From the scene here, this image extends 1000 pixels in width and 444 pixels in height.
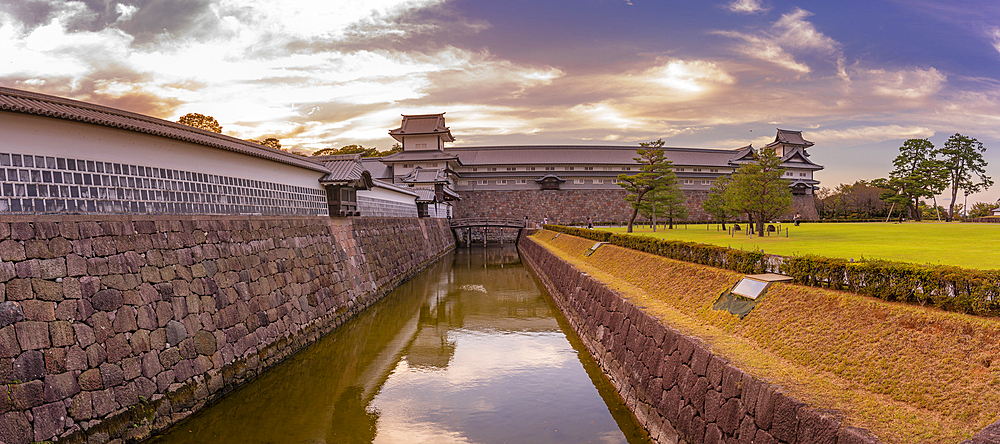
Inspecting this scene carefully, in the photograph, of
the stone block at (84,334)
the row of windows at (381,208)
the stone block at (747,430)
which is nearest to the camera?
the stone block at (747,430)

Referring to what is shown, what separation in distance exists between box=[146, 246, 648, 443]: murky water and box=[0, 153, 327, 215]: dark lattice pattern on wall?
4331 mm

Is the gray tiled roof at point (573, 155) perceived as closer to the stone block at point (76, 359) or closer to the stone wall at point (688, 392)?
the stone wall at point (688, 392)

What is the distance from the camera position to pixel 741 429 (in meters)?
5.63

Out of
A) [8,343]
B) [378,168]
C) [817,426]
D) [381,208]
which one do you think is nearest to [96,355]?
[8,343]

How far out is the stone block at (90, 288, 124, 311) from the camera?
7.34 meters

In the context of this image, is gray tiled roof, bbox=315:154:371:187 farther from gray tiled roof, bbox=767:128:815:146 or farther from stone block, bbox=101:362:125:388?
gray tiled roof, bbox=767:128:815:146

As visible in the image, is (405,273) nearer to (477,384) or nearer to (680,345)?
(477,384)

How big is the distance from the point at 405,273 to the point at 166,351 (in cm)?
1780

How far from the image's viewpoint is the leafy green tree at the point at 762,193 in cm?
2447

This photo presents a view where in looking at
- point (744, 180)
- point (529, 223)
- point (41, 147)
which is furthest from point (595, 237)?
point (529, 223)

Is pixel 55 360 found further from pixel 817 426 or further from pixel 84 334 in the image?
pixel 817 426

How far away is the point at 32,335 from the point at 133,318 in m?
1.50

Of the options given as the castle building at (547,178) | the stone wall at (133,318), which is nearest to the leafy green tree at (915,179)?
the castle building at (547,178)

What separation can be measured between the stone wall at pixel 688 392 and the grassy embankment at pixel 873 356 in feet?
0.74
